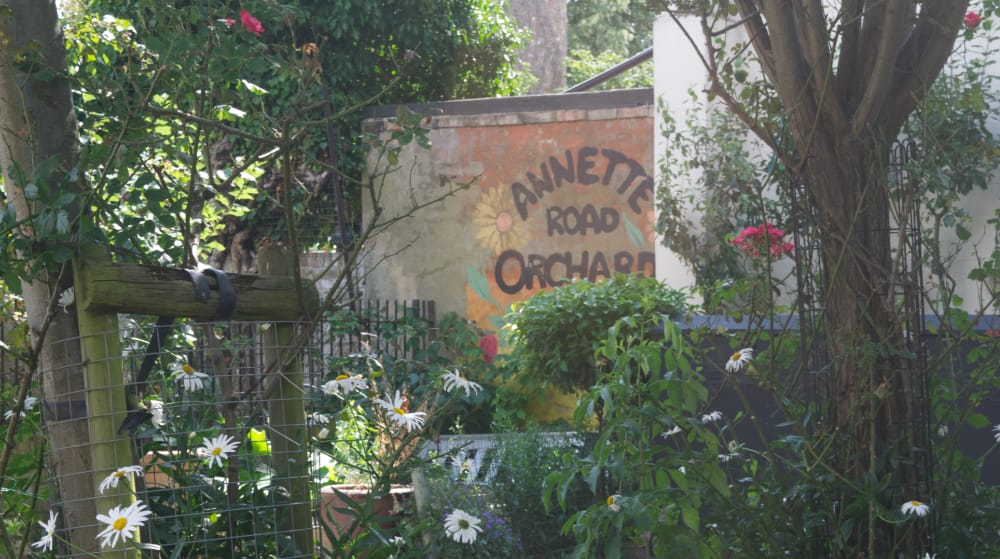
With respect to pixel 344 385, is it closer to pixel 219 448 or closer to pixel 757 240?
pixel 219 448

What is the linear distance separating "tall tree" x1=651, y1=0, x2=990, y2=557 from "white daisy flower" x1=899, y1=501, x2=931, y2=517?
0.42 feet

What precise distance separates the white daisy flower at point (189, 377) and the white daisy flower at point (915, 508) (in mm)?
2155

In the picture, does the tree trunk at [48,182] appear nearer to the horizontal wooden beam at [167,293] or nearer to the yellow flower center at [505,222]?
the horizontal wooden beam at [167,293]

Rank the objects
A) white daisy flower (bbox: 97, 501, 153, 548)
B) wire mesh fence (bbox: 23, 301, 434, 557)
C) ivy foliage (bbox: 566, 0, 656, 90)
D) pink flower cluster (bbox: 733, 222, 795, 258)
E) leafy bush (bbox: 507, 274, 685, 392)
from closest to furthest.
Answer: white daisy flower (bbox: 97, 501, 153, 548), wire mesh fence (bbox: 23, 301, 434, 557), pink flower cluster (bbox: 733, 222, 795, 258), leafy bush (bbox: 507, 274, 685, 392), ivy foliage (bbox: 566, 0, 656, 90)

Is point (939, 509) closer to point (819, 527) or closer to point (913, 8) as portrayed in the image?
point (819, 527)

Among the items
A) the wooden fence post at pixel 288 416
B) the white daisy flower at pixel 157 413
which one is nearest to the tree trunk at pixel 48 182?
the white daisy flower at pixel 157 413

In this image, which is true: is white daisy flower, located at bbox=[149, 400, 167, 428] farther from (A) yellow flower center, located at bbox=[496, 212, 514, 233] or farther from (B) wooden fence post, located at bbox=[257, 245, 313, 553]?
(A) yellow flower center, located at bbox=[496, 212, 514, 233]

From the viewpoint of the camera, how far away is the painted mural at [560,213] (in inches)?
421

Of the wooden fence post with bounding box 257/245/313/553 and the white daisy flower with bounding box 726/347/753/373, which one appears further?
the white daisy flower with bounding box 726/347/753/373

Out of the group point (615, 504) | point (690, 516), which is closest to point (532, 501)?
point (615, 504)

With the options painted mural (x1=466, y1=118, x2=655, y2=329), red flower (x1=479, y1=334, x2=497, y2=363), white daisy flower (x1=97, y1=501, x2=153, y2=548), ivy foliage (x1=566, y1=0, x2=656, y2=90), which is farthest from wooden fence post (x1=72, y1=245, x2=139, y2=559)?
ivy foliage (x1=566, y1=0, x2=656, y2=90)

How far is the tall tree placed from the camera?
10.8 ft

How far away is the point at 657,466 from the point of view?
126 inches

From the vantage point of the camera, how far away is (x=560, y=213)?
11.0 metres
